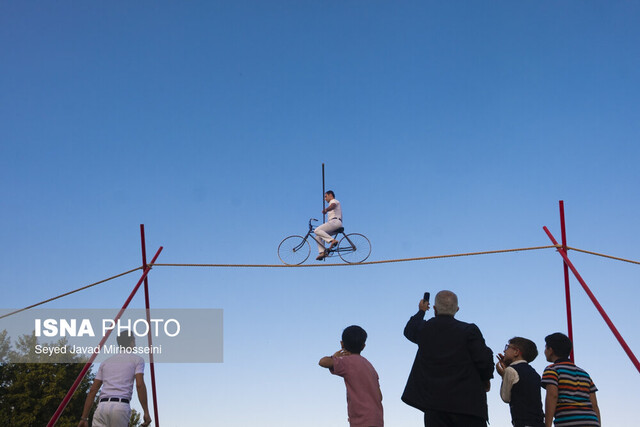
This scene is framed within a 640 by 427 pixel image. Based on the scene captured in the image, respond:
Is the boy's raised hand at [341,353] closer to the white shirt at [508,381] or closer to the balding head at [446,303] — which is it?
the balding head at [446,303]

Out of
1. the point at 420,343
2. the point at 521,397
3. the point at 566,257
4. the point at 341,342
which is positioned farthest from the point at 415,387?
the point at 566,257

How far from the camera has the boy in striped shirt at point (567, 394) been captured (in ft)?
17.2

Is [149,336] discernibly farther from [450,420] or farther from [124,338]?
[450,420]

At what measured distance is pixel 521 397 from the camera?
544 cm

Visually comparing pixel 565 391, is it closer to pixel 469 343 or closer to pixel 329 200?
pixel 469 343

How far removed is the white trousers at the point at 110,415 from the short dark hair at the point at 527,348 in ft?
12.7

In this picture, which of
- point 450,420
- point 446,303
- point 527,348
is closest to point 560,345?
point 527,348

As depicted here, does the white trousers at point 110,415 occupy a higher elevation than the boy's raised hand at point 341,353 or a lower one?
lower

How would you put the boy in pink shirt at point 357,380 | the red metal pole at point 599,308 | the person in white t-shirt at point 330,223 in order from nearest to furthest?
the boy in pink shirt at point 357,380 → the red metal pole at point 599,308 → the person in white t-shirt at point 330,223

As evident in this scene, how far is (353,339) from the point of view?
510 cm

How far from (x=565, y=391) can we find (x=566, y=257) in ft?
12.3

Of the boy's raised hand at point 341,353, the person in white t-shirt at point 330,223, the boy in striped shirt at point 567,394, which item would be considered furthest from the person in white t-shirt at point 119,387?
the person in white t-shirt at point 330,223

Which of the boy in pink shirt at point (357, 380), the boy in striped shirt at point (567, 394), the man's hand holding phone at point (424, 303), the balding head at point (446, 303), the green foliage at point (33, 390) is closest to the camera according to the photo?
the boy in pink shirt at point (357, 380)

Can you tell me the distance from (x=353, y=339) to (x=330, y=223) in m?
8.24
